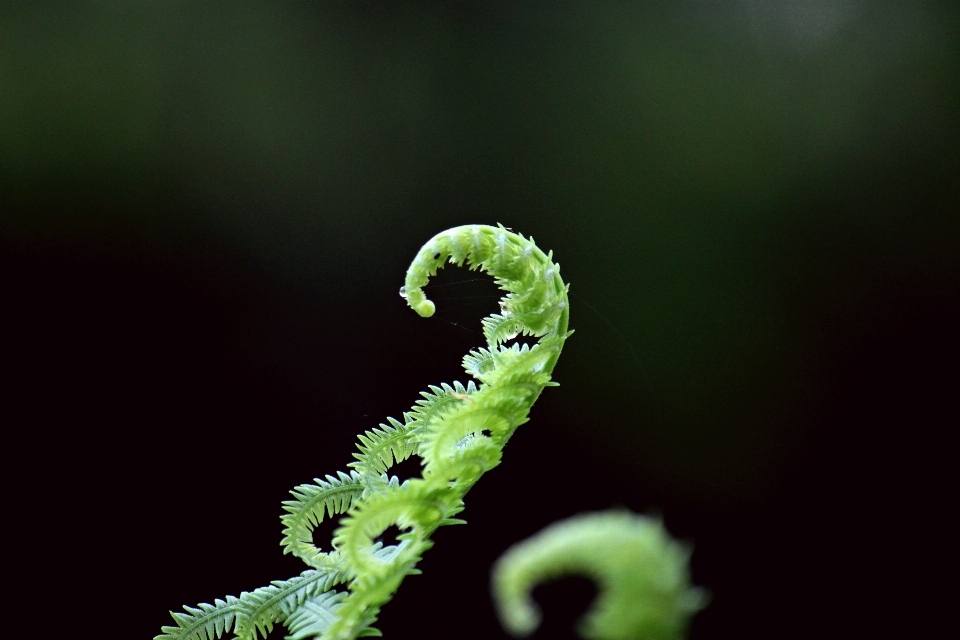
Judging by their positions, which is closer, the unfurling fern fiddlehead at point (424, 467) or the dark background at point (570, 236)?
the unfurling fern fiddlehead at point (424, 467)

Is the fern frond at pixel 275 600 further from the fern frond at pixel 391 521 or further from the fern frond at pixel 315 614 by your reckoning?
the fern frond at pixel 391 521

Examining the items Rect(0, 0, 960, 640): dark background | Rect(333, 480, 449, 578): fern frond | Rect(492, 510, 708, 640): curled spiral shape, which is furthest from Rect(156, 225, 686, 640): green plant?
Rect(0, 0, 960, 640): dark background

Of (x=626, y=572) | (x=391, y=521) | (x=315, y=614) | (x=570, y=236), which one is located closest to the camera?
(x=626, y=572)

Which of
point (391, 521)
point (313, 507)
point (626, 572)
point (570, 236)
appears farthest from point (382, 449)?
point (570, 236)

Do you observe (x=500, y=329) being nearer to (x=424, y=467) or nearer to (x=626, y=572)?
(x=424, y=467)

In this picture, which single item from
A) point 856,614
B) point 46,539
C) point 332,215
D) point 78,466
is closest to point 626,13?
point 332,215

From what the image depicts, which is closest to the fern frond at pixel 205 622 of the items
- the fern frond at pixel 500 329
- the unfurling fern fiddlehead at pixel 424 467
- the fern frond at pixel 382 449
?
the unfurling fern fiddlehead at pixel 424 467

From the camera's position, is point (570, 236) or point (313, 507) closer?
point (313, 507)

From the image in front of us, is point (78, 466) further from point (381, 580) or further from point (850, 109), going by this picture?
point (850, 109)
